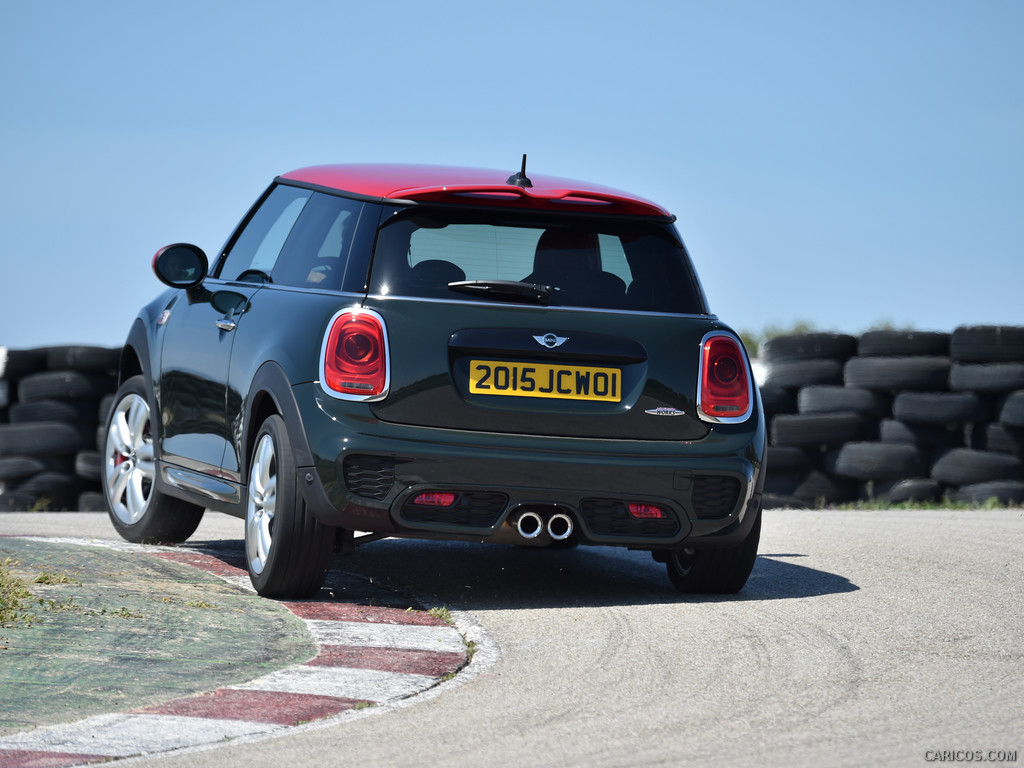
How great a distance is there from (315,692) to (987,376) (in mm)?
8619

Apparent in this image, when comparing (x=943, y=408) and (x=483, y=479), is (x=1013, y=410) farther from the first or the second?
(x=483, y=479)

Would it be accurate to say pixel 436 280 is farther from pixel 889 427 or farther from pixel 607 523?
pixel 889 427

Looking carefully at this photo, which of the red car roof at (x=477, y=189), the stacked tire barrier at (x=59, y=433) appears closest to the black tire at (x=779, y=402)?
the stacked tire barrier at (x=59, y=433)

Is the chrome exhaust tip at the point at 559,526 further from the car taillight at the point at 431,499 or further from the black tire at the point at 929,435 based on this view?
the black tire at the point at 929,435

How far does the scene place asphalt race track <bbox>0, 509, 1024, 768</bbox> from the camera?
374 cm

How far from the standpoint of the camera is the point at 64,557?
6691 mm

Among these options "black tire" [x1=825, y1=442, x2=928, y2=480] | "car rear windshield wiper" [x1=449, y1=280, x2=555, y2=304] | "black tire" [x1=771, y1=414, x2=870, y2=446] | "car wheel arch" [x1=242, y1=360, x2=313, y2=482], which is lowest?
"black tire" [x1=825, y1=442, x2=928, y2=480]

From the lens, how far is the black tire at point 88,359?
13.2 metres

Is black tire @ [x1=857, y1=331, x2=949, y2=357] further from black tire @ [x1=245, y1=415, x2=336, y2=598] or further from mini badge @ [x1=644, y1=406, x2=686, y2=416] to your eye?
black tire @ [x1=245, y1=415, x2=336, y2=598]

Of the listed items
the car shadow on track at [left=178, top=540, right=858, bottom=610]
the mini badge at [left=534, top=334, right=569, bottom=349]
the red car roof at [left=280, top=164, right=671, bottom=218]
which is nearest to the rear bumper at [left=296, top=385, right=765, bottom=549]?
the mini badge at [left=534, top=334, right=569, bottom=349]

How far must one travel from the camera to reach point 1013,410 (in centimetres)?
1165

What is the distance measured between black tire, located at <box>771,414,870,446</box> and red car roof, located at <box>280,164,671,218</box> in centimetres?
620

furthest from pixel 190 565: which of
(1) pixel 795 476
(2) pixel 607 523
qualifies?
(1) pixel 795 476

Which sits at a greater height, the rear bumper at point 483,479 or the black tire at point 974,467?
the rear bumper at point 483,479
